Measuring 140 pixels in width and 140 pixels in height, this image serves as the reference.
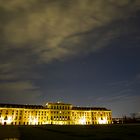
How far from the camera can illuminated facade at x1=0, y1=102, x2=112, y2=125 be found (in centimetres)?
13850

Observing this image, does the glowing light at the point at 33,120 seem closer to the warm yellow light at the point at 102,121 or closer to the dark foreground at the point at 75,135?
the warm yellow light at the point at 102,121

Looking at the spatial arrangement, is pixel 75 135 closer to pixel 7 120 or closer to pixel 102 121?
pixel 7 120

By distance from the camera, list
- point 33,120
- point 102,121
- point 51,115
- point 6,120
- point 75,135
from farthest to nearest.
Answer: point 102,121 < point 51,115 < point 33,120 < point 6,120 < point 75,135

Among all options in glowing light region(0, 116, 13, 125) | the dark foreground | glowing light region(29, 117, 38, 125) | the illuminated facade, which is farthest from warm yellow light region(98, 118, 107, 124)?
the dark foreground

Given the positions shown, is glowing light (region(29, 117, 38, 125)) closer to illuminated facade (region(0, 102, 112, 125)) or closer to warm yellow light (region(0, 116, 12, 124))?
illuminated facade (region(0, 102, 112, 125))

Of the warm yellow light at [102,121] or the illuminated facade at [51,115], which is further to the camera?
the warm yellow light at [102,121]

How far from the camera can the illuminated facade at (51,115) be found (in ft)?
454

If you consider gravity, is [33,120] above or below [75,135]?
above

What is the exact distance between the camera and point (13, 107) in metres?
142

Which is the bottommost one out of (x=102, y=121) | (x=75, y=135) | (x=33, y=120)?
(x=102, y=121)

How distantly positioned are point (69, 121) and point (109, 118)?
120 feet

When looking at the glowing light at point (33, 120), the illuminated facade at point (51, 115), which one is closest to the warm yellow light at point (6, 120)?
the illuminated facade at point (51, 115)

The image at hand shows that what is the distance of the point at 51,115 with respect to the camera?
152 metres

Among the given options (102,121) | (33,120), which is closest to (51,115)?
(33,120)
